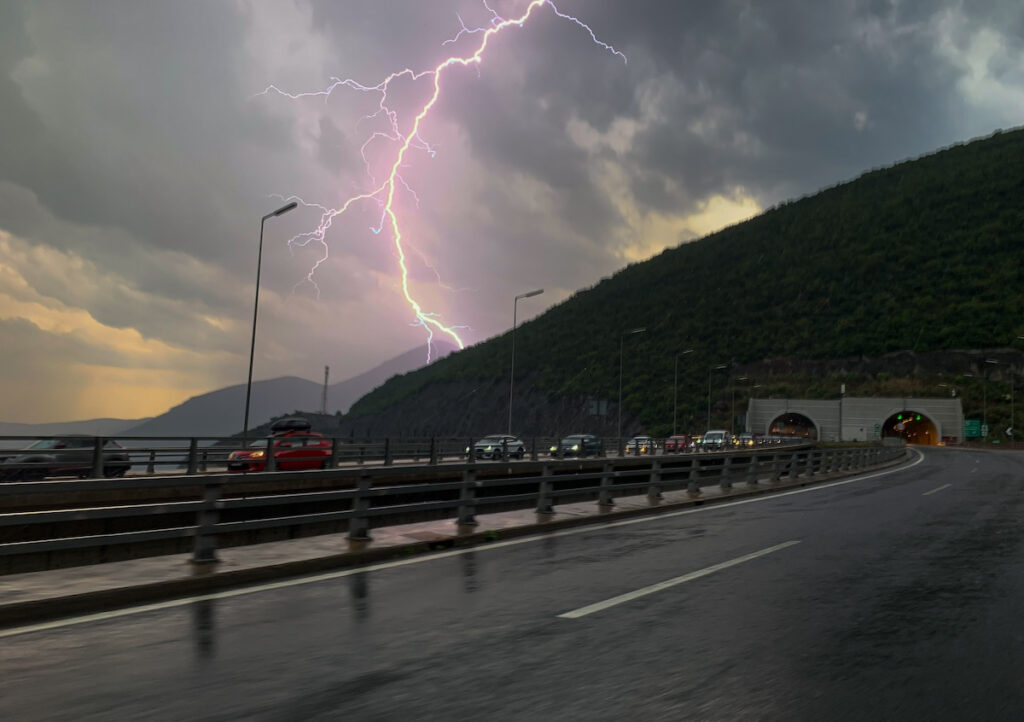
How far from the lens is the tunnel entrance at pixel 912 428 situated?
94.4 meters

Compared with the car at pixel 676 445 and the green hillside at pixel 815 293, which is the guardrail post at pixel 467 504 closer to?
the car at pixel 676 445

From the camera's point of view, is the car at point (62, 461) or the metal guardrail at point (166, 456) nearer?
Answer: the car at point (62, 461)

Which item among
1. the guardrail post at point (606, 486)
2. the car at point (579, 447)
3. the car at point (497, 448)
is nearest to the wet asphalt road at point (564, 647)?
the guardrail post at point (606, 486)

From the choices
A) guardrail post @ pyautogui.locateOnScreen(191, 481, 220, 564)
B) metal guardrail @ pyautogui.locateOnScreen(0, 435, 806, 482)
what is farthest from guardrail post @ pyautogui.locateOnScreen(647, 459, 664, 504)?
metal guardrail @ pyautogui.locateOnScreen(0, 435, 806, 482)

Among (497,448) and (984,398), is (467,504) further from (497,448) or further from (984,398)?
(984,398)

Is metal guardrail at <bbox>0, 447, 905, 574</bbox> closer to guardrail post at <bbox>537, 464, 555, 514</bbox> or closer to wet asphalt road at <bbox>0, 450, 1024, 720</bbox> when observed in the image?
guardrail post at <bbox>537, 464, 555, 514</bbox>

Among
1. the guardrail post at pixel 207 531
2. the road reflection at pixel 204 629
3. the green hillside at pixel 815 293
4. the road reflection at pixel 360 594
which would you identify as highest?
the green hillside at pixel 815 293

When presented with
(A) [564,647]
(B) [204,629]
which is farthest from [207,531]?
(A) [564,647]

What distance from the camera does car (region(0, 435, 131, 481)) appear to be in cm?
1842

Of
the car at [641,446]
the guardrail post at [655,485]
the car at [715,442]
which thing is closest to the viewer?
the guardrail post at [655,485]

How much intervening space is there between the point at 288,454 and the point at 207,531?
1708 cm

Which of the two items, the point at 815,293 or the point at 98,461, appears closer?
the point at 98,461

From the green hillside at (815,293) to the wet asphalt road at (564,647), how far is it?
9589 centimetres

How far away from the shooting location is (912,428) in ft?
342
